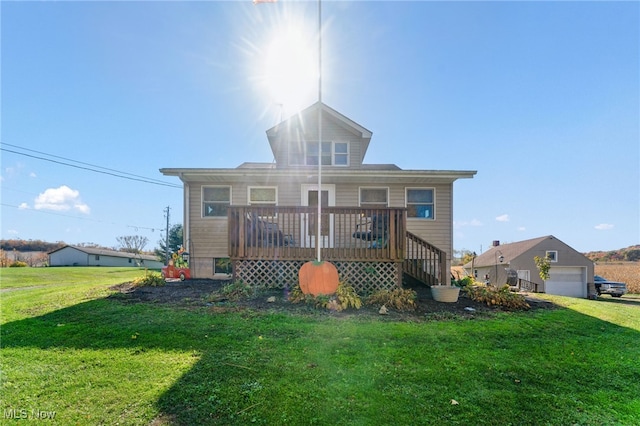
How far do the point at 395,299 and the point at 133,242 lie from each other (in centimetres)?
5056

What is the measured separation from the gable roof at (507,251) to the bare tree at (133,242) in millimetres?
44131

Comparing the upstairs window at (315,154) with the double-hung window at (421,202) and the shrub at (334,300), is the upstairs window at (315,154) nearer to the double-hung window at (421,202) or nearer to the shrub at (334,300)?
the double-hung window at (421,202)

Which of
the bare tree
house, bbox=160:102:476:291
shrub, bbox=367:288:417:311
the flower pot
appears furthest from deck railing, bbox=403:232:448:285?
the bare tree

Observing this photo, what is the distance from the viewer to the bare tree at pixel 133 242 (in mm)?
46125

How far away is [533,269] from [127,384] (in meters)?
27.0

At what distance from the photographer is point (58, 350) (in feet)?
12.5

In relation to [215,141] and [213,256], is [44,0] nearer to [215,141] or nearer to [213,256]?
[215,141]

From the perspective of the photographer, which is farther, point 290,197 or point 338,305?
point 290,197

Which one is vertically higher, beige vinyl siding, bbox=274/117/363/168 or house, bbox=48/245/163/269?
beige vinyl siding, bbox=274/117/363/168

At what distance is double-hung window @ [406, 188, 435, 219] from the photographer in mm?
10492

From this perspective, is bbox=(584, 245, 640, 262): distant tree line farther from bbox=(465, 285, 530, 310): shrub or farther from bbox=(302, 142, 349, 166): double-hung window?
bbox=(465, 285, 530, 310): shrub

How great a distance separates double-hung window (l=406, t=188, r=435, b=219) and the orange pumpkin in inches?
205

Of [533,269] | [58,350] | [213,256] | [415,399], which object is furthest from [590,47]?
[533,269]

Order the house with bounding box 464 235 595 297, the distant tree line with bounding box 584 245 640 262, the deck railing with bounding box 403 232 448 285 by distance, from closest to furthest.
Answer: the deck railing with bounding box 403 232 448 285
the house with bounding box 464 235 595 297
the distant tree line with bounding box 584 245 640 262
